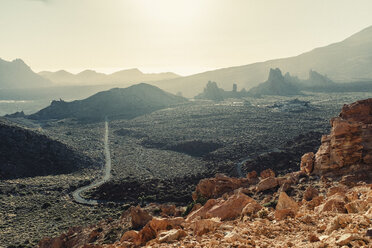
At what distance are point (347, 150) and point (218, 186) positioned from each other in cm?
1045

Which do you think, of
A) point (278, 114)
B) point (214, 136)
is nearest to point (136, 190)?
point (214, 136)

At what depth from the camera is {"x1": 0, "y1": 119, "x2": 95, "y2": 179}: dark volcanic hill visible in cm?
5175

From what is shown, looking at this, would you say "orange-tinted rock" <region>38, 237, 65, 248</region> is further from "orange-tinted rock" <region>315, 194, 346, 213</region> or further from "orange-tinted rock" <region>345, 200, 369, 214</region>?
"orange-tinted rock" <region>345, 200, 369, 214</region>

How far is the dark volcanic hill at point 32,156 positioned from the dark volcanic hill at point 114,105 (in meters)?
64.1

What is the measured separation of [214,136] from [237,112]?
128 ft

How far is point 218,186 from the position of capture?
25.6m

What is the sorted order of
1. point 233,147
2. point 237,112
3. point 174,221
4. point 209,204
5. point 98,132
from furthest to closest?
1. point 237,112
2. point 98,132
3. point 233,147
4. point 209,204
5. point 174,221

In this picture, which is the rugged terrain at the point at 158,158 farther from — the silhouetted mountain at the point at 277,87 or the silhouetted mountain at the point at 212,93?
the silhouetted mountain at the point at 277,87

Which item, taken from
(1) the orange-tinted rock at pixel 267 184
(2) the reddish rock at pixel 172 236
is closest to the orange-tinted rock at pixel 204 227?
(2) the reddish rock at pixel 172 236

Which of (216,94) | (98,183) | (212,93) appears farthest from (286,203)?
(212,93)

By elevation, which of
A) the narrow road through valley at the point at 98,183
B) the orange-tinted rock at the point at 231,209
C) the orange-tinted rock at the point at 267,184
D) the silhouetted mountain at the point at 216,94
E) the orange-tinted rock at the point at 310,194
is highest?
the silhouetted mountain at the point at 216,94

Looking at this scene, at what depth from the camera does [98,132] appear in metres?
97.2

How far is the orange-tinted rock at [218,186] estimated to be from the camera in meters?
25.6

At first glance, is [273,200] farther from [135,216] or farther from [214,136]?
[214,136]
